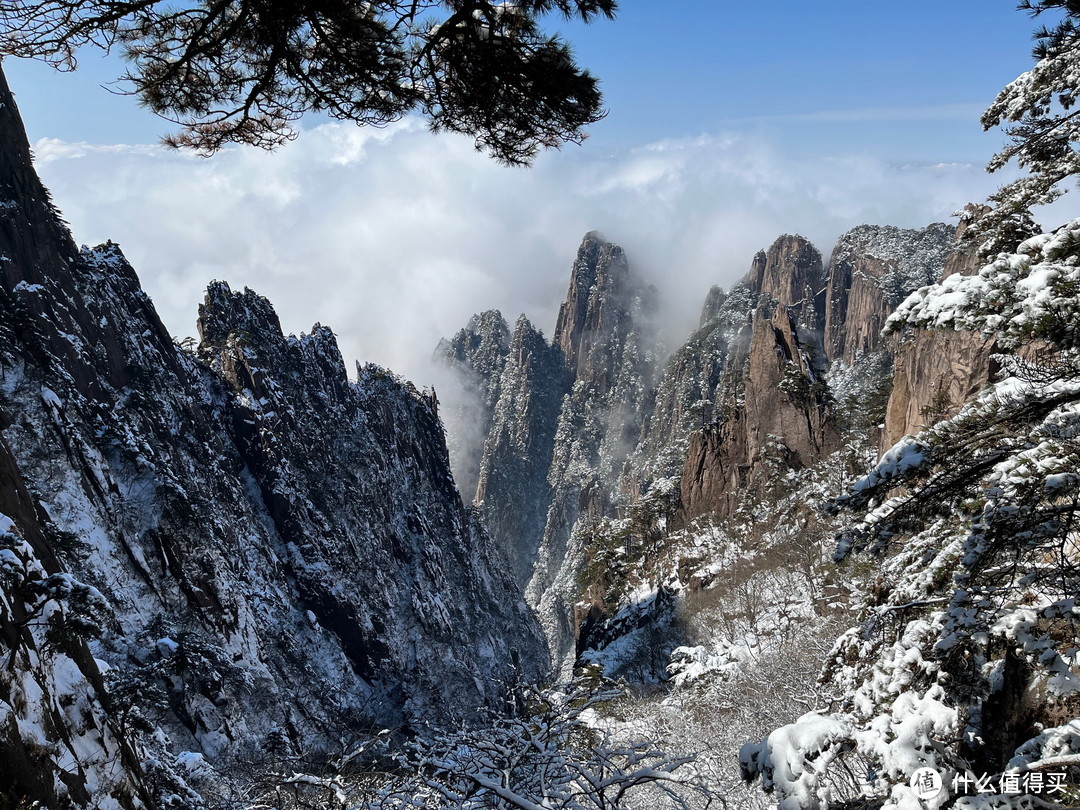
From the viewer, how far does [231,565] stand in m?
45.1

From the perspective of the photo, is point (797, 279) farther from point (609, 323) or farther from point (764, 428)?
point (764, 428)

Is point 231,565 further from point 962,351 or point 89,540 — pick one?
point 962,351

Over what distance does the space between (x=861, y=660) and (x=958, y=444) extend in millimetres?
2544

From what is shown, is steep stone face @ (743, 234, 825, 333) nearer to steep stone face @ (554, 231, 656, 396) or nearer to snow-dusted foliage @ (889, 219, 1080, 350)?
steep stone face @ (554, 231, 656, 396)

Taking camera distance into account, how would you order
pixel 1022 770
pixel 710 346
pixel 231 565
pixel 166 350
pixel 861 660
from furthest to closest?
pixel 710 346
pixel 166 350
pixel 231 565
pixel 861 660
pixel 1022 770

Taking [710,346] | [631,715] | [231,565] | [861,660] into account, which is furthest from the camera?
[710,346]

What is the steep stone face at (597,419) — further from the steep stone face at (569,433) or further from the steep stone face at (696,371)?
the steep stone face at (696,371)

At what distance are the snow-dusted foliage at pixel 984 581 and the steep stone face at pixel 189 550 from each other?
28.2 feet

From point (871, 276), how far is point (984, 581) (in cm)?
12465

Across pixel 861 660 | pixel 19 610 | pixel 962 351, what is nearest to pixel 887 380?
pixel 962 351

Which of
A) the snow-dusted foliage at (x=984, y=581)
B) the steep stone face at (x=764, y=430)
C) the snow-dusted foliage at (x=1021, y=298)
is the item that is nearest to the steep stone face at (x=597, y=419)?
the steep stone face at (x=764, y=430)

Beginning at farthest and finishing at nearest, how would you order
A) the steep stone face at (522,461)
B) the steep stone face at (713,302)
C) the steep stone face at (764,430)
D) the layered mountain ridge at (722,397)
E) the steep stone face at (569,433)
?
1. the steep stone face at (522,461)
2. the steep stone face at (713,302)
3. the steep stone face at (569,433)
4. the steep stone face at (764,430)
5. the layered mountain ridge at (722,397)

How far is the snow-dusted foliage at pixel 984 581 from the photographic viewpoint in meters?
5.01

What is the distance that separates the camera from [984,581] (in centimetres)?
618
